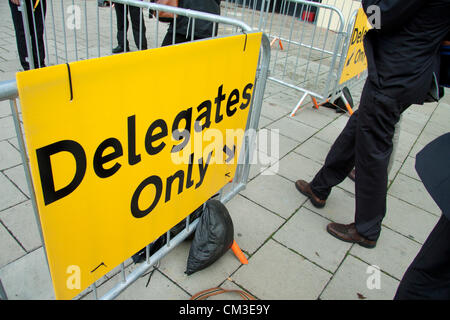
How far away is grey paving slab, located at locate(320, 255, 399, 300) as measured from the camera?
233 cm

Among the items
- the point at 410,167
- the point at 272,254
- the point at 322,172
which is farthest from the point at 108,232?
the point at 410,167

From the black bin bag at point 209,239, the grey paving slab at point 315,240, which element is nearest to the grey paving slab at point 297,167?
the grey paving slab at point 315,240

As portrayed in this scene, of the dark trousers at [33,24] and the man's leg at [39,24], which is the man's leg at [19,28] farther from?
the man's leg at [39,24]

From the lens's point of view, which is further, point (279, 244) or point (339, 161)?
point (339, 161)

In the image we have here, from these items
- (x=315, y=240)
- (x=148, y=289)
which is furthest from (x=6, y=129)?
(x=315, y=240)

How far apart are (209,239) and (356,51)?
12.0 feet

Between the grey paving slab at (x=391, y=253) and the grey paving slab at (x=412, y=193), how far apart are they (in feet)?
2.21

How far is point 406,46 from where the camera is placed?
7.16ft

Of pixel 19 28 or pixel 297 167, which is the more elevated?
pixel 19 28

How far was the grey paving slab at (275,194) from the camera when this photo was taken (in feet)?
10.1

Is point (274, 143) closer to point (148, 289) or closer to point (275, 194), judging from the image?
point (275, 194)

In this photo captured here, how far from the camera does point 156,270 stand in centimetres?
229

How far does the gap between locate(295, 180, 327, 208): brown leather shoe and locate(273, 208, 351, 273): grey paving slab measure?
5.4 inches

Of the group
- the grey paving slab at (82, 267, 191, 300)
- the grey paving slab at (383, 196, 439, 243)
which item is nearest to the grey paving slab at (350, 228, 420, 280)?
the grey paving slab at (383, 196, 439, 243)
